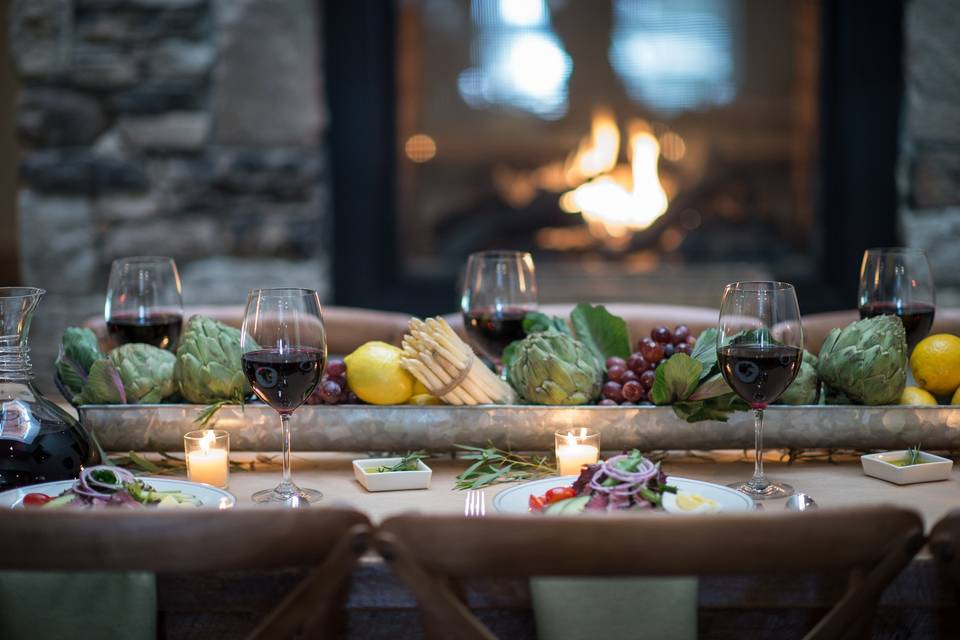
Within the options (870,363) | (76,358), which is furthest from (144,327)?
(870,363)

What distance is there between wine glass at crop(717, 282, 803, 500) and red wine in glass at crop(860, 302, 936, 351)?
0.38 metres

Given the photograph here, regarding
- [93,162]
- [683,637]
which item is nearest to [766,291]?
[683,637]

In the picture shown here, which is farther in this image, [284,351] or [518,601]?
[284,351]

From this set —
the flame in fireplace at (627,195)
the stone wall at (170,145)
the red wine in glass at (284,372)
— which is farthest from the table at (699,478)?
the flame in fireplace at (627,195)

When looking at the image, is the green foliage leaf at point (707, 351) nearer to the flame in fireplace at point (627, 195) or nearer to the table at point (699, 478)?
the table at point (699, 478)

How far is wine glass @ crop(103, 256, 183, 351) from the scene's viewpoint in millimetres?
1429

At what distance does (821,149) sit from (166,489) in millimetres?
2485

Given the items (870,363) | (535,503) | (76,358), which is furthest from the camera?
(76,358)

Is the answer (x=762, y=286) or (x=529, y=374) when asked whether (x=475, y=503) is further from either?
(x=762, y=286)

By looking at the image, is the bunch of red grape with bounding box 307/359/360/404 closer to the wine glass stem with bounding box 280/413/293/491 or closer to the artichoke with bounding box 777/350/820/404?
the wine glass stem with bounding box 280/413/293/491

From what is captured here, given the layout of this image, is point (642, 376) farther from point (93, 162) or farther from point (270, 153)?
point (93, 162)

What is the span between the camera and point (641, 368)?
49.1 inches

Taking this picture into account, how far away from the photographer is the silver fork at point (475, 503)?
3.32 ft

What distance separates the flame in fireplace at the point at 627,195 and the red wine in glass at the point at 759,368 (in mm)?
2117
